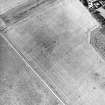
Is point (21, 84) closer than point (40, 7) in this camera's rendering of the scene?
Yes

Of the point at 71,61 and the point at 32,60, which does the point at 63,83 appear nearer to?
the point at 71,61

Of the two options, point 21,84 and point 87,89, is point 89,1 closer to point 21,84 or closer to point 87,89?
point 87,89

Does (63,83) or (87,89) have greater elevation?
(63,83)

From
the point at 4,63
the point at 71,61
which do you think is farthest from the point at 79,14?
the point at 4,63

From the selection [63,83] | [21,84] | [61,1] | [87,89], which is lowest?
[87,89]

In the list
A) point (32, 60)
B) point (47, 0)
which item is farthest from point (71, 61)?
point (47, 0)

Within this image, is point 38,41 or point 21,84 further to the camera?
point 38,41

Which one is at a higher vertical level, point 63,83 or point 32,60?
point 32,60

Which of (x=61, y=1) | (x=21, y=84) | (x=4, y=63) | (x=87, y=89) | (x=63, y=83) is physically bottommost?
(x=87, y=89)

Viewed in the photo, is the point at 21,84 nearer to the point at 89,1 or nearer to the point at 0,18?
the point at 0,18
